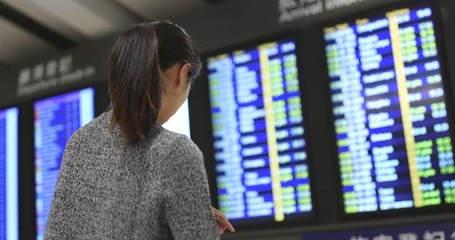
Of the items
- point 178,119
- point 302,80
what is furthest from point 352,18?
point 178,119

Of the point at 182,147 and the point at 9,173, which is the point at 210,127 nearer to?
the point at 9,173

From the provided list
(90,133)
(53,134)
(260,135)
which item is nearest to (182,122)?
(260,135)

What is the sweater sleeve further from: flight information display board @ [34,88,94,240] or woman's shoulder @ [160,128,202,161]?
flight information display board @ [34,88,94,240]

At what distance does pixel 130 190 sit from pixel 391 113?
1.45 meters

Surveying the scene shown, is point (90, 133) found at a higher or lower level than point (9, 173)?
lower

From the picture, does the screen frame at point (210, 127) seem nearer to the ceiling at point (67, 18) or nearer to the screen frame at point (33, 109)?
the ceiling at point (67, 18)

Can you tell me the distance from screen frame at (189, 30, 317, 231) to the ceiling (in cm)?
34

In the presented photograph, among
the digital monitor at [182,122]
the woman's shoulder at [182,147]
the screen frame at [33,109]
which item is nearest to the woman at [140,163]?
the woman's shoulder at [182,147]

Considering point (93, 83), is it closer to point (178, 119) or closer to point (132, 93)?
point (178, 119)

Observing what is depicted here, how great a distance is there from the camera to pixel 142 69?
76cm

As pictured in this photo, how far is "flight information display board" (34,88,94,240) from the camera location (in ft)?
9.14

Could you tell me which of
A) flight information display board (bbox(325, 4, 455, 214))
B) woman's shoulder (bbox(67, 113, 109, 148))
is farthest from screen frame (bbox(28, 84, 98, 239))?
woman's shoulder (bbox(67, 113, 109, 148))

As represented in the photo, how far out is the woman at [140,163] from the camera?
70 cm

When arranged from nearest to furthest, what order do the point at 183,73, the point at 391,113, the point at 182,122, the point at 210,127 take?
the point at 183,73, the point at 391,113, the point at 210,127, the point at 182,122
